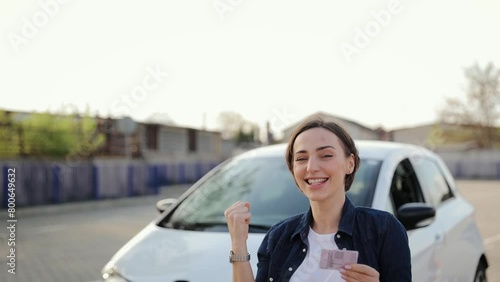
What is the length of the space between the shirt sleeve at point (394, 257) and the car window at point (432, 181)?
100 inches

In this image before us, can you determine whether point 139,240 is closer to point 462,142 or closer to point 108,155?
point 108,155

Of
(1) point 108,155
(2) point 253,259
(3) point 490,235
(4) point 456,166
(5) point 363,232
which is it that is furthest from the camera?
(4) point 456,166

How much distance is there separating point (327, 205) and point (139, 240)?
2.02 m

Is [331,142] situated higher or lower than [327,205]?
higher

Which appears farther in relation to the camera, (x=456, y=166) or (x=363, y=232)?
(x=456, y=166)

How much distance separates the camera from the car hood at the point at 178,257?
3.18 meters

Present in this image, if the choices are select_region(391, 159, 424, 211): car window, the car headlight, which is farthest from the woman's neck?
select_region(391, 159, 424, 211): car window

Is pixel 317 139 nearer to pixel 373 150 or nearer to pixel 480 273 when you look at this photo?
pixel 373 150

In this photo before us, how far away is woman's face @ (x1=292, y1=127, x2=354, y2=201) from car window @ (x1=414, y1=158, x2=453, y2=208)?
2568mm

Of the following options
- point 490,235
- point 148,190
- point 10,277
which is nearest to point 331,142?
point 10,277

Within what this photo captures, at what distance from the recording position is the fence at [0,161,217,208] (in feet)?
59.6

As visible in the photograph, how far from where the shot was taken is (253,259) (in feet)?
10.4

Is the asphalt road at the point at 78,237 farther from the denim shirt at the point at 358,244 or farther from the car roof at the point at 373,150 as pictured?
the denim shirt at the point at 358,244

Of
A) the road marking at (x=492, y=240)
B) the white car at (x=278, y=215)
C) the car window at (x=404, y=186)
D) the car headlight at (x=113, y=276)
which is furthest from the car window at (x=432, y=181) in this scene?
the road marking at (x=492, y=240)
